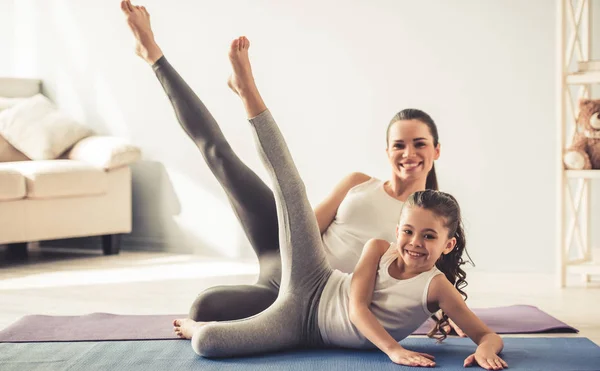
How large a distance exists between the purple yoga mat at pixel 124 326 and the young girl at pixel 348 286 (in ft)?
1.13

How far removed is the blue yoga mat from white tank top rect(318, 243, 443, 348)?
0.05 metres

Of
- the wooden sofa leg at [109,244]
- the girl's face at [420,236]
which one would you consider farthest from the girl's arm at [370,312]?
the wooden sofa leg at [109,244]

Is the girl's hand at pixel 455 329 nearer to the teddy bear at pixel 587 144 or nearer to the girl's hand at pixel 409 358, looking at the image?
the girl's hand at pixel 409 358

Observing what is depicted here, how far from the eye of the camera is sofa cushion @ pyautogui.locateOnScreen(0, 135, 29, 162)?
4215mm

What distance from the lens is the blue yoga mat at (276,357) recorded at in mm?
1991

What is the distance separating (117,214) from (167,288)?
1017 millimetres

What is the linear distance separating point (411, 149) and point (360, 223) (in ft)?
0.85

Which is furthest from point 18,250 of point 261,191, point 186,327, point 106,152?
point 261,191

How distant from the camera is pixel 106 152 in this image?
4086mm

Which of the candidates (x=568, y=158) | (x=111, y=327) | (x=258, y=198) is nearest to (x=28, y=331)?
(x=111, y=327)

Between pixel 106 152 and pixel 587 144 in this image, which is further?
pixel 106 152

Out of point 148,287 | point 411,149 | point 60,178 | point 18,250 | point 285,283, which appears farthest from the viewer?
point 18,250

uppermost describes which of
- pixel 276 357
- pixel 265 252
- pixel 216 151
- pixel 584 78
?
pixel 584 78

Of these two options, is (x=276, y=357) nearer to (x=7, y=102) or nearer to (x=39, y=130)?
(x=39, y=130)
